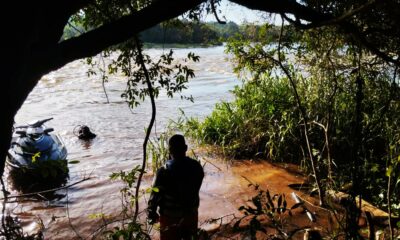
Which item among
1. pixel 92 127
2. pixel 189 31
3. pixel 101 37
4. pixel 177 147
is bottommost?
pixel 92 127

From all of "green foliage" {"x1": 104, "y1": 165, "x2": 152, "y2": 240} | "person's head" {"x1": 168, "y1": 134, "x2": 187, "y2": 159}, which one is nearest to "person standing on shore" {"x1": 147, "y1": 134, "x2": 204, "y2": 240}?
"person's head" {"x1": 168, "y1": 134, "x2": 187, "y2": 159}

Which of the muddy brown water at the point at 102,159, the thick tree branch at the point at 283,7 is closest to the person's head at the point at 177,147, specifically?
the muddy brown water at the point at 102,159

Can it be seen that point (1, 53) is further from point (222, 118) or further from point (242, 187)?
point (222, 118)

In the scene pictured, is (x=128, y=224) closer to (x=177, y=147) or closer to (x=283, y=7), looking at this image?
(x=177, y=147)

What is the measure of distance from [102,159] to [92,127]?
506cm

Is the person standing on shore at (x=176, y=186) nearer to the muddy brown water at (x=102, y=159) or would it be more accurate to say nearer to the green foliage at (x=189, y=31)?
the muddy brown water at (x=102, y=159)

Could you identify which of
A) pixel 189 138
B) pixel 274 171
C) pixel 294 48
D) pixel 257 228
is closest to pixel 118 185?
pixel 189 138

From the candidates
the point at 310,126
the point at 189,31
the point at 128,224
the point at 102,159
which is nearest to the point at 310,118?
the point at 310,126

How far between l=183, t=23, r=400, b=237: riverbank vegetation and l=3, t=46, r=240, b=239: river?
8.56 ft

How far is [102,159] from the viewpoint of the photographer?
11.1 metres

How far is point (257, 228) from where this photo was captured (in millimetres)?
2217

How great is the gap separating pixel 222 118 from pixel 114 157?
3.65 metres

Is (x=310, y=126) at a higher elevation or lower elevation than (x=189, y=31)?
lower

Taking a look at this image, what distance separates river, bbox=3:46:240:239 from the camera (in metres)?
7.35
